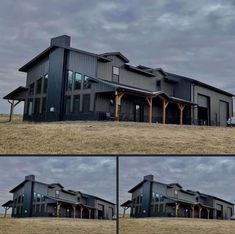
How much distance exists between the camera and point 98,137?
38.2 ft

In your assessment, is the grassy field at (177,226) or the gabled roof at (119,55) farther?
the gabled roof at (119,55)

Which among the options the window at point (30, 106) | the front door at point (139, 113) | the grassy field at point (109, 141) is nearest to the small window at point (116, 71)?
the front door at point (139, 113)

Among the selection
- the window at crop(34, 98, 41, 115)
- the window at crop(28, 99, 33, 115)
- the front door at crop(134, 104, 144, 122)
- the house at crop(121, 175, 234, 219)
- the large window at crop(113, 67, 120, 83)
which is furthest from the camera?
the window at crop(28, 99, 33, 115)

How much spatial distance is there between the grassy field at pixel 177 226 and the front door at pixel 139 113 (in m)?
15.6

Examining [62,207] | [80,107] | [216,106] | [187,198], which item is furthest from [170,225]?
[216,106]

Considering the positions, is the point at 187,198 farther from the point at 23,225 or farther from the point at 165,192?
the point at 23,225

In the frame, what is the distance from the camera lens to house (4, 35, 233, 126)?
19.4m

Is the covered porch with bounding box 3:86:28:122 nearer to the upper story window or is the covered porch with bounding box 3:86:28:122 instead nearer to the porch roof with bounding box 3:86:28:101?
the porch roof with bounding box 3:86:28:101

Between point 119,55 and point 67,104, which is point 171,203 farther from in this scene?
point 119,55

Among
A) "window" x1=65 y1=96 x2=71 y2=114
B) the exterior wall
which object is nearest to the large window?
"window" x1=65 y1=96 x2=71 y2=114

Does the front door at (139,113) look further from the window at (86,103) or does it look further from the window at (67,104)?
the window at (67,104)

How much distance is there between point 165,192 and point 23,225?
7.16 feet

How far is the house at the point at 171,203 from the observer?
540 cm

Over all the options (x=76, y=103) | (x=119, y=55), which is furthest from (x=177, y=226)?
(x=119, y=55)
